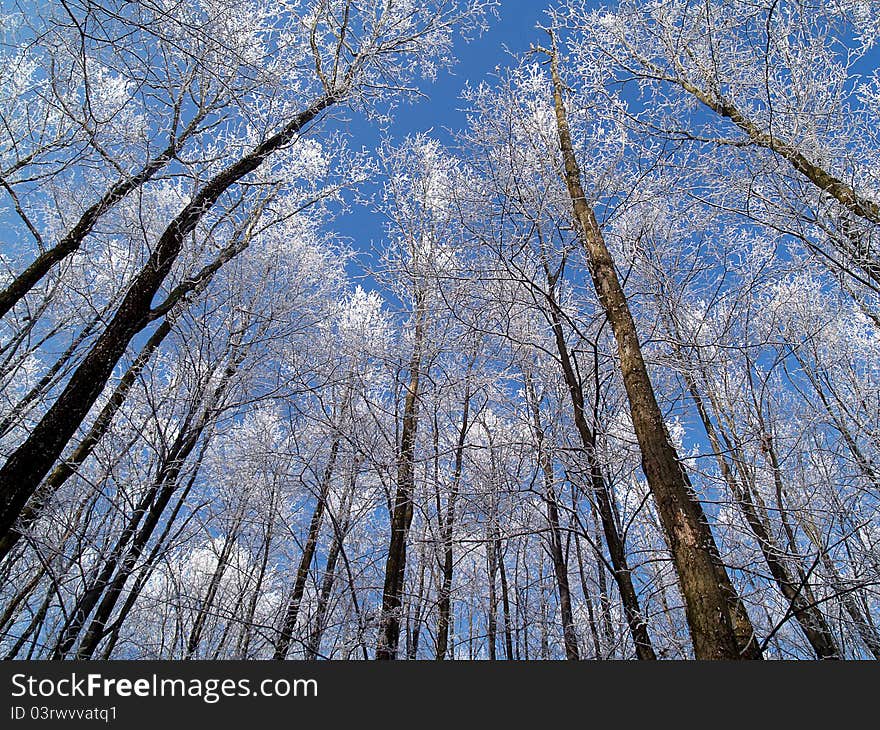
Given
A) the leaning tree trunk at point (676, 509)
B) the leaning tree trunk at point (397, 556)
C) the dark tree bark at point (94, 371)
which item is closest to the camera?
the leaning tree trunk at point (676, 509)

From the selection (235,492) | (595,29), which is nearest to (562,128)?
(595,29)

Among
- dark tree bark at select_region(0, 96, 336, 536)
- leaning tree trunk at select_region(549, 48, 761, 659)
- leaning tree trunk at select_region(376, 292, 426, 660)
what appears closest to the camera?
leaning tree trunk at select_region(549, 48, 761, 659)

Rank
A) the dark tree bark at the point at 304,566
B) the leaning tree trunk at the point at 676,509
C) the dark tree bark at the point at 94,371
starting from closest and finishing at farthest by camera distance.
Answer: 1. the leaning tree trunk at the point at 676,509
2. the dark tree bark at the point at 94,371
3. the dark tree bark at the point at 304,566

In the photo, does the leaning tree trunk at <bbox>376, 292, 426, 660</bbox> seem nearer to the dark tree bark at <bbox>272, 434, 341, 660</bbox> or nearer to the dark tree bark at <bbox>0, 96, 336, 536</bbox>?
the dark tree bark at <bbox>272, 434, 341, 660</bbox>

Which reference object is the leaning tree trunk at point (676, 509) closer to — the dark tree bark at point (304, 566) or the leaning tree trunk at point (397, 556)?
the leaning tree trunk at point (397, 556)

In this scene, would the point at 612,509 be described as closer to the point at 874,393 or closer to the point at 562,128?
the point at 562,128

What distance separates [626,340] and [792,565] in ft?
10.5

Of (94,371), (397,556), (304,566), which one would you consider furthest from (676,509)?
(304,566)

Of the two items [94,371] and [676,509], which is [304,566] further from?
[676,509]

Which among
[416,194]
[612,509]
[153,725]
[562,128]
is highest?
[416,194]

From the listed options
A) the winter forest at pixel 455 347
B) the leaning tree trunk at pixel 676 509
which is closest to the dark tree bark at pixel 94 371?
the winter forest at pixel 455 347

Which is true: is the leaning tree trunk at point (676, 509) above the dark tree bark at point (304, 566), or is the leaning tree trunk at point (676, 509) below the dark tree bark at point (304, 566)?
below

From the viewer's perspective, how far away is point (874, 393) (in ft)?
23.4

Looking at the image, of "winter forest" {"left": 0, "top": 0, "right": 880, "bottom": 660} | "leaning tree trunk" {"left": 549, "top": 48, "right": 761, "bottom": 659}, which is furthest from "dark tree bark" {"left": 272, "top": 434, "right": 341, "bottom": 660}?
"leaning tree trunk" {"left": 549, "top": 48, "right": 761, "bottom": 659}
